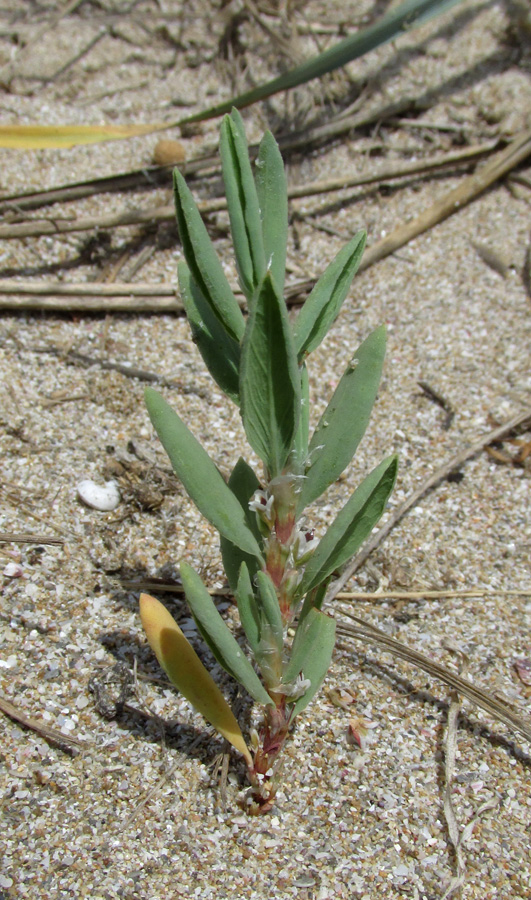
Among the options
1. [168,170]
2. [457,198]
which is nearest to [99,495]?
[168,170]

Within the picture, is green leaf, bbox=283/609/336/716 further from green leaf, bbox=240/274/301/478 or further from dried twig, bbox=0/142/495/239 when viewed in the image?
dried twig, bbox=0/142/495/239

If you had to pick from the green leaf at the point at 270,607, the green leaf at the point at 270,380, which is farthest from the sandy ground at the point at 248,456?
the green leaf at the point at 270,380

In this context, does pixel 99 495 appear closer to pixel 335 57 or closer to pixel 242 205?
pixel 242 205

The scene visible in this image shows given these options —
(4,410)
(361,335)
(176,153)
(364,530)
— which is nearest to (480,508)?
(361,335)

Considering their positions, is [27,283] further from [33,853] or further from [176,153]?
[33,853]

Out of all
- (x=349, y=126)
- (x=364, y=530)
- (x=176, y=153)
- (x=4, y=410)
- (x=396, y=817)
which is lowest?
(x=396, y=817)

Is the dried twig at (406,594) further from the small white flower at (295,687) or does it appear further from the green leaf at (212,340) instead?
the green leaf at (212,340)
